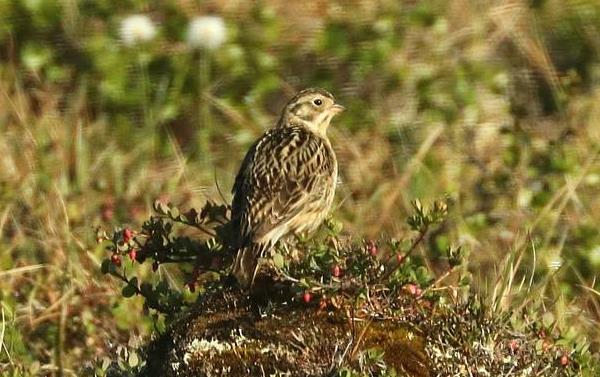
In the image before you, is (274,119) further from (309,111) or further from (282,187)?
(282,187)

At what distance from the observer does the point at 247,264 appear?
20.2 ft

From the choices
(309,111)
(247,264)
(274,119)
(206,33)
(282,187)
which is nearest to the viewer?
(247,264)

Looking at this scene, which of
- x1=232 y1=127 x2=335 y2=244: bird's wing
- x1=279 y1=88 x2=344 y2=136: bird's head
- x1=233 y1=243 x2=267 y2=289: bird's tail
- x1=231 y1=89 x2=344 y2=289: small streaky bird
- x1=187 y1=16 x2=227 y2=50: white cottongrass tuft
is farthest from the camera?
x1=187 y1=16 x2=227 y2=50: white cottongrass tuft

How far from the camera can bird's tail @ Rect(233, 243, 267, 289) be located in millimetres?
5984

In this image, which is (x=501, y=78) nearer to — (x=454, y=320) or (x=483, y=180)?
(x=483, y=180)

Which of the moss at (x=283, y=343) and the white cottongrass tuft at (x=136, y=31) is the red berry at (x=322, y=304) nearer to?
the moss at (x=283, y=343)

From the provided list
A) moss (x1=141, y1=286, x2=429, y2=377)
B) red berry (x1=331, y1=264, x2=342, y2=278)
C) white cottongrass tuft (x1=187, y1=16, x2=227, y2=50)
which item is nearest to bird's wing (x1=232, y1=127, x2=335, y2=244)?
moss (x1=141, y1=286, x2=429, y2=377)

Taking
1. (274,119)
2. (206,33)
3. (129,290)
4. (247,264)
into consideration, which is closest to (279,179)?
(129,290)

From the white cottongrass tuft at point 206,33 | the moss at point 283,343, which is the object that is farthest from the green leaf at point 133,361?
the white cottongrass tuft at point 206,33

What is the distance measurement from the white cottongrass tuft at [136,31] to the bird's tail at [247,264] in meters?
4.28

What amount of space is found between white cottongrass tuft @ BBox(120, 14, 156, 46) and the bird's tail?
14.0ft

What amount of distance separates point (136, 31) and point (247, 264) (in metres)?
4.65

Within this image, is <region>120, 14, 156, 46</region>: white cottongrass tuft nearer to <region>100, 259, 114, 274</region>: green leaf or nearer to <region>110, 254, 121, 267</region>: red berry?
<region>100, 259, 114, 274</region>: green leaf

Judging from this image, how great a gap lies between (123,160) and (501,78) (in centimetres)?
240
